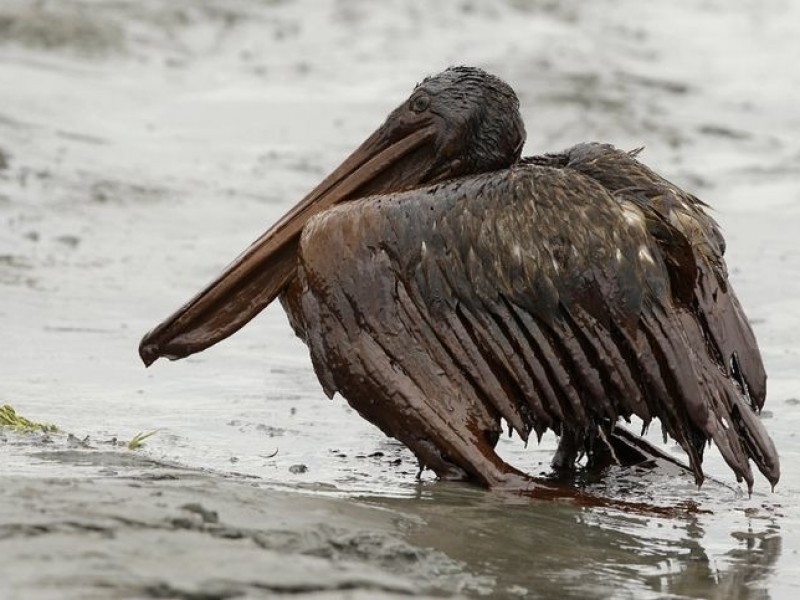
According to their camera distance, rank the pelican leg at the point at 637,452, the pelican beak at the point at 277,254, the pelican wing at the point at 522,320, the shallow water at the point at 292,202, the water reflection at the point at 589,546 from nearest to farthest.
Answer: the water reflection at the point at 589,546 → the shallow water at the point at 292,202 → the pelican wing at the point at 522,320 → the pelican beak at the point at 277,254 → the pelican leg at the point at 637,452

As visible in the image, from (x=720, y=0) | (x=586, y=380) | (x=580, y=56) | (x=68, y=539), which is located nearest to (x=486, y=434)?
(x=586, y=380)

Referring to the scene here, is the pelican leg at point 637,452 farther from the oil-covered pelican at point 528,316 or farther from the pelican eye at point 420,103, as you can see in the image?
the pelican eye at point 420,103

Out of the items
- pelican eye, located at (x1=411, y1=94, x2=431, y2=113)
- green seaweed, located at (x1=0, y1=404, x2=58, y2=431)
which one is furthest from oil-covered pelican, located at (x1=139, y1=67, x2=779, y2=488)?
green seaweed, located at (x1=0, y1=404, x2=58, y2=431)

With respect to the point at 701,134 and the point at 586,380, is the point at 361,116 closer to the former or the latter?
the point at 701,134

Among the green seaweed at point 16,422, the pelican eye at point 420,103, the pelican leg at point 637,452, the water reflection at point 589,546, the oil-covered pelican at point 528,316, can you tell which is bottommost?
the water reflection at point 589,546

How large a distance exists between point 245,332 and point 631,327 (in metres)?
4.20

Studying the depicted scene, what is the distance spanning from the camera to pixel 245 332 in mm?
10562

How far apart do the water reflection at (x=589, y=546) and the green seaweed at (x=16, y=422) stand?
169 centimetres

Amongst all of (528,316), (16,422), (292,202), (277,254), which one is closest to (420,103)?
(277,254)

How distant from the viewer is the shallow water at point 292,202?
6.07 meters

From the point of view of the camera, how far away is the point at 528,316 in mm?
6812

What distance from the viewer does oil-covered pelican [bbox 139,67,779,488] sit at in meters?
6.76

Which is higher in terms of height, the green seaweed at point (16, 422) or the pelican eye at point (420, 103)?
the pelican eye at point (420, 103)

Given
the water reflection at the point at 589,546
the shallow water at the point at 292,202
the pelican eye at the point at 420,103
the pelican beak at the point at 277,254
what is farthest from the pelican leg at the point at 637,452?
the pelican eye at the point at 420,103
